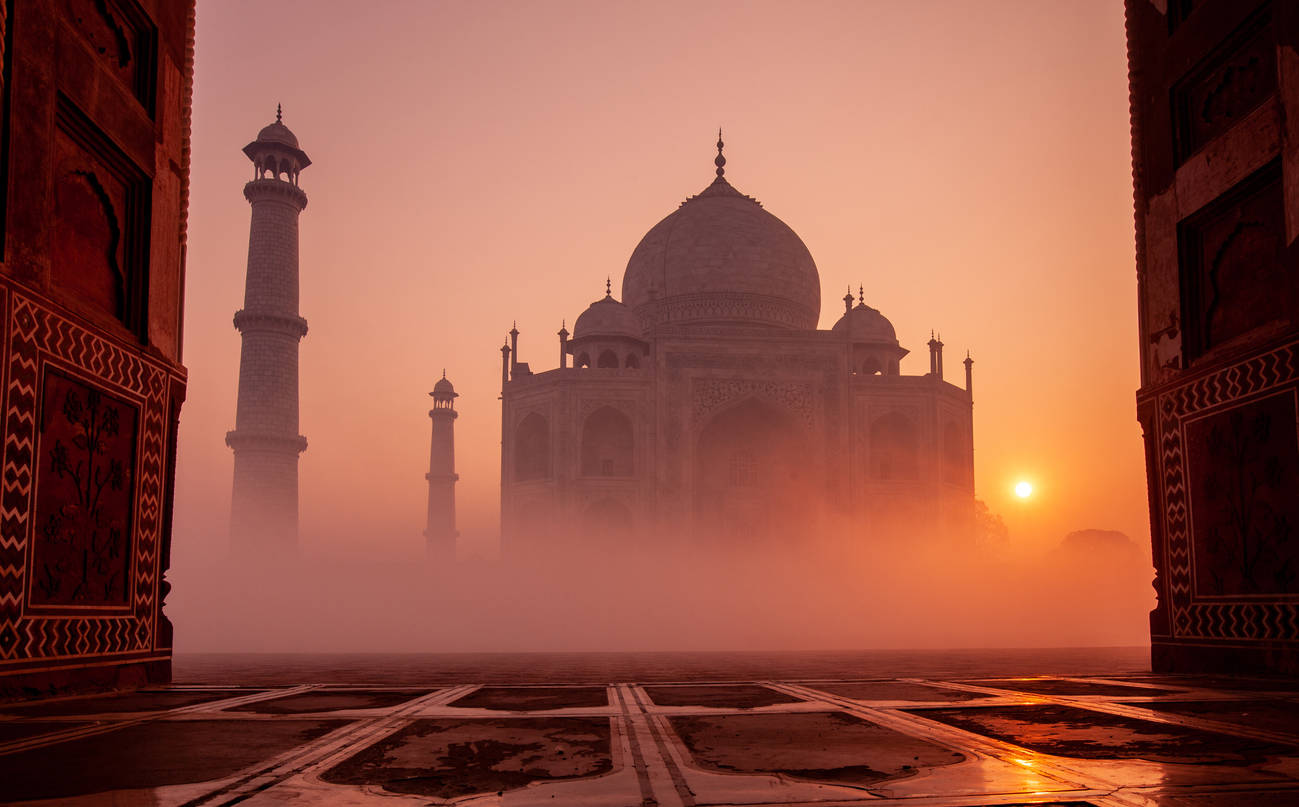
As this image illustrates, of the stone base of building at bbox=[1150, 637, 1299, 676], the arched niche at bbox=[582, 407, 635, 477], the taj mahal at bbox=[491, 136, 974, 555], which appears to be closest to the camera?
the stone base of building at bbox=[1150, 637, 1299, 676]

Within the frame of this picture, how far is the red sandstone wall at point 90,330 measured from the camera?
504 centimetres

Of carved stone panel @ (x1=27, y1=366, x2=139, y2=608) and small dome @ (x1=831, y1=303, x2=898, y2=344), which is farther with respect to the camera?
small dome @ (x1=831, y1=303, x2=898, y2=344)

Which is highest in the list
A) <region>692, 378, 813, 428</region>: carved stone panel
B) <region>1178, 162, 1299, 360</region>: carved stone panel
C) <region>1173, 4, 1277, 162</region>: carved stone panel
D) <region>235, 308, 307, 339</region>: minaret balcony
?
<region>235, 308, 307, 339</region>: minaret balcony

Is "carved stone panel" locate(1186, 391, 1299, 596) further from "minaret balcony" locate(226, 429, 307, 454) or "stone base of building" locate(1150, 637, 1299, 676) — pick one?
"minaret balcony" locate(226, 429, 307, 454)

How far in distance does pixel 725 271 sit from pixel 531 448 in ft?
26.0

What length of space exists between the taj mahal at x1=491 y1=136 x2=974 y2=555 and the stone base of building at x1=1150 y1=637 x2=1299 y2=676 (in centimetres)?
1740

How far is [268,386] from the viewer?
77.4 ft

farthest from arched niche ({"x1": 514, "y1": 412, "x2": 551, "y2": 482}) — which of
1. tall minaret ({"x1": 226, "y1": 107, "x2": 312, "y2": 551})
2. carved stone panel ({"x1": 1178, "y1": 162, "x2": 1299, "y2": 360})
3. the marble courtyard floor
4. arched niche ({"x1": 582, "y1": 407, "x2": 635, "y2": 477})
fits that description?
the marble courtyard floor

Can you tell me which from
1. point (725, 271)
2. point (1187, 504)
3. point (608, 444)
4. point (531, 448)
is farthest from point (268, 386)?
point (1187, 504)

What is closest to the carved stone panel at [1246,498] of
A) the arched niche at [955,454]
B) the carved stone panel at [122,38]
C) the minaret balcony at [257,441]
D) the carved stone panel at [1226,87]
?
the carved stone panel at [1226,87]

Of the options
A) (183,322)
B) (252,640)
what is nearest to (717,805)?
(183,322)

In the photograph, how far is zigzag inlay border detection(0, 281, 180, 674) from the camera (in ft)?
16.1

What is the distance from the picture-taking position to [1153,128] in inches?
313

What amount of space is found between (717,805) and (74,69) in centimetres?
564
